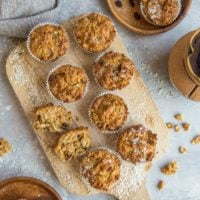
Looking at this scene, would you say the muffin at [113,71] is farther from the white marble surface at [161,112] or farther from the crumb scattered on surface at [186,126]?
the crumb scattered on surface at [186,126]

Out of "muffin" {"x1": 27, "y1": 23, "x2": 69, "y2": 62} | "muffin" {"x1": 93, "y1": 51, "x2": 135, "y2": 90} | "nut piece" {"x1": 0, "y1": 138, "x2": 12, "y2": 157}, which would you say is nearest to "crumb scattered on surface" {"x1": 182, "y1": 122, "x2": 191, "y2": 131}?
"muffin" {"x1": 93, "y1": 51, "x2": 135, "y2": 90}

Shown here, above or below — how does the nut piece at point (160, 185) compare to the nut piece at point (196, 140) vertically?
below

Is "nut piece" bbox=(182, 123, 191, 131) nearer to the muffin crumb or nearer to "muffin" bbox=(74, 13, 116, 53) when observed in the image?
the muffin crumb

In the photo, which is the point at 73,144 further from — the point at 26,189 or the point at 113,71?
the point at 113,71

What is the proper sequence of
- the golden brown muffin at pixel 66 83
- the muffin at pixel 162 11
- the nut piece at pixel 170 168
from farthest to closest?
the nut piece at pixel 170 168 → the muffin at pixel 162 11 → the golden brown muffin at pixel 66 83

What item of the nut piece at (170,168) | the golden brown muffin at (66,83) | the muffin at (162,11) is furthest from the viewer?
the nut piece at (170,168)

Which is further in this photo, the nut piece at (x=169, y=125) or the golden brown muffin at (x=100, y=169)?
the nut piece at (x=169, y=125)

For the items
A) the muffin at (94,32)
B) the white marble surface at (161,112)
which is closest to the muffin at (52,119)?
the white marble surface at (161,112)

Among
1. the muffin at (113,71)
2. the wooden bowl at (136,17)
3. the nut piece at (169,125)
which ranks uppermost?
the wooden bowl at (136,17)
